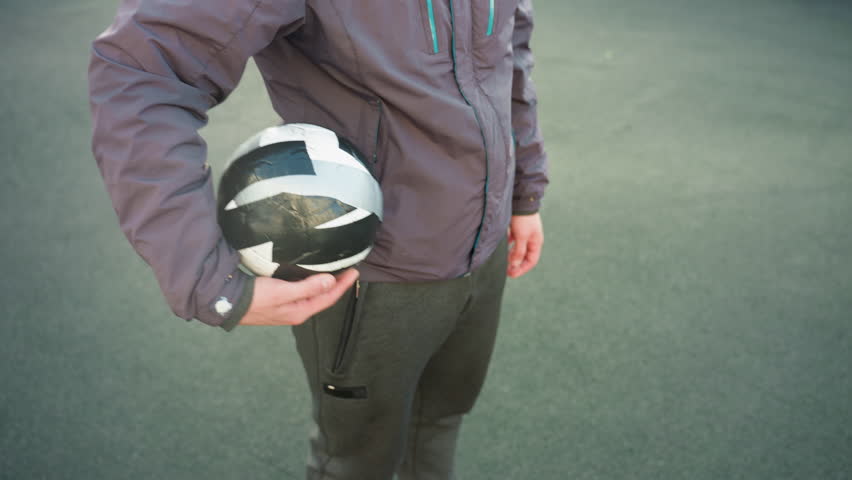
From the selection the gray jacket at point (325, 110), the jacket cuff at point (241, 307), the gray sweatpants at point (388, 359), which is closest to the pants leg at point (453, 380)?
the gray sweatpants at point (388, 359)

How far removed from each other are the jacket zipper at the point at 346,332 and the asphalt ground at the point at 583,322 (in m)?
0.77

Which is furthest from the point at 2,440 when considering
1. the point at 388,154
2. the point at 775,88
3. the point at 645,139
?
the point at 775,88

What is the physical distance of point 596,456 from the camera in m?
1.71

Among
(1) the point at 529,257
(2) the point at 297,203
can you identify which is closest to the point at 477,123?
(2) the point at 297,203

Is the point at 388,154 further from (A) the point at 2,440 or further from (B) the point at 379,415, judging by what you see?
(A) the point at 2,440

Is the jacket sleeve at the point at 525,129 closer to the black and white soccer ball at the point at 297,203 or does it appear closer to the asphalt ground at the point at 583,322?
the black and white soccer ball at the point at 297,203

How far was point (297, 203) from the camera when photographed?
0.85 meters

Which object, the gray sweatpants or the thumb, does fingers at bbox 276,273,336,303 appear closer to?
the gray sweatpants

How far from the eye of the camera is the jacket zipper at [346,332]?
3.26 ft

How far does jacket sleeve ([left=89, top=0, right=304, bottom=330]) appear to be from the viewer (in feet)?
2.30

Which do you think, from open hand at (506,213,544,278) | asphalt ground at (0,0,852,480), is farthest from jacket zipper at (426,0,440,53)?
asphalt ground at (0,0,852,480)

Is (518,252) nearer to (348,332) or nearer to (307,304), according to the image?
(348,332)

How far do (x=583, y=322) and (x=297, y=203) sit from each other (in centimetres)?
148

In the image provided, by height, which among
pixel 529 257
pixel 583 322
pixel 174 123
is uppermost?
pixel 174 123
